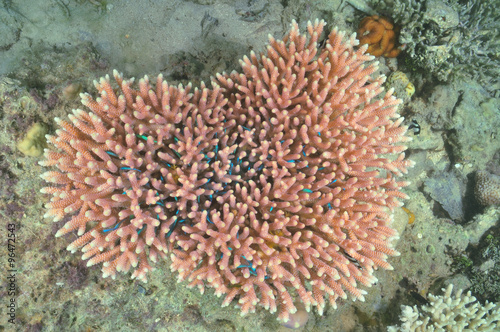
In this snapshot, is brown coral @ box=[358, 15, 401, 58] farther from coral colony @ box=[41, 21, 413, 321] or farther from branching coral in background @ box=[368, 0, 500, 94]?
coral colony @ box=[41, 21, 413, 321]

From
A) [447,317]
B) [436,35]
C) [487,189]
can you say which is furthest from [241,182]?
[487,189]

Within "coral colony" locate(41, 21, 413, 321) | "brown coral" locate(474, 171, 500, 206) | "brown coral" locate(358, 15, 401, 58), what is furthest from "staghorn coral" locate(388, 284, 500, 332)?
"brown coral" locate(358, 15, 401, 58)

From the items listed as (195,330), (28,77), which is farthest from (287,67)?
(195,330)

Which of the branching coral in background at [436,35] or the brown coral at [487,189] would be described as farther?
the brown coral at [487,189]

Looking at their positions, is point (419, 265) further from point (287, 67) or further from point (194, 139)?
point (194, 139)

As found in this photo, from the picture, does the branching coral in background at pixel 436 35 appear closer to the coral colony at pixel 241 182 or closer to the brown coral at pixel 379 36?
the brown coral at pixel 379 36

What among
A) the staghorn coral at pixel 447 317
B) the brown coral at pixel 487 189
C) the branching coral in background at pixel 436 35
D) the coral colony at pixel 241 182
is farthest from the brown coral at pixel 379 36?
the staghorn coral at pixel 447 317
